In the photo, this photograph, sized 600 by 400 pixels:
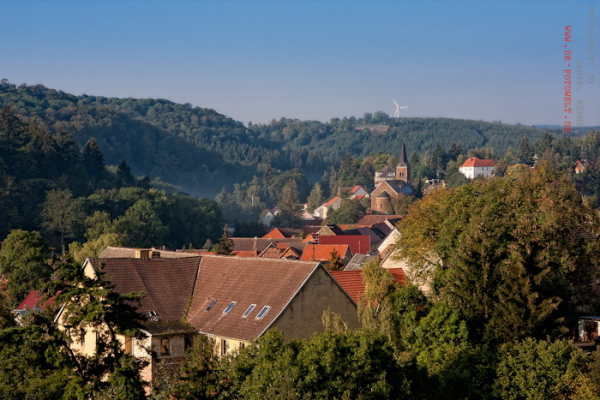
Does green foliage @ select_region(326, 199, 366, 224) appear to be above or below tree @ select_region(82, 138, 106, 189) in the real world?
below

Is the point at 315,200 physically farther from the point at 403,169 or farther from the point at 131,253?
the point at 131,253

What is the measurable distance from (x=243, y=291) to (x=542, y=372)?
1122cm

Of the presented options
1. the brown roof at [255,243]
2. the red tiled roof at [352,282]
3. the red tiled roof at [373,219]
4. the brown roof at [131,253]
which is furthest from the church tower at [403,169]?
the red tiled roof at [352,282]

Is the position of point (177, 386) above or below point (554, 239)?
below

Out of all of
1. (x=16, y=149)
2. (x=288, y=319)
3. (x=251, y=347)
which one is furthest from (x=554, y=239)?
(x=16, y=149)

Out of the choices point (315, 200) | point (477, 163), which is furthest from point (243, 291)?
point (477, 163)

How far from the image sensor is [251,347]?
2562 cm

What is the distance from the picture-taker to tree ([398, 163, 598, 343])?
3306cm

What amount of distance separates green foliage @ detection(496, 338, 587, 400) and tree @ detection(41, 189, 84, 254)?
258 ft

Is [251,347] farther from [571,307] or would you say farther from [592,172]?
[592,172]

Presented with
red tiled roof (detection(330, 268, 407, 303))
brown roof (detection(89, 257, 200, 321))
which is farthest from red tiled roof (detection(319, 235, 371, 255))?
brown roof (detection(89, 257, 200, 321))

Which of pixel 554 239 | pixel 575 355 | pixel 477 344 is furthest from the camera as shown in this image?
pixel 554 239

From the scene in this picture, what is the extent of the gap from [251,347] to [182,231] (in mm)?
92918

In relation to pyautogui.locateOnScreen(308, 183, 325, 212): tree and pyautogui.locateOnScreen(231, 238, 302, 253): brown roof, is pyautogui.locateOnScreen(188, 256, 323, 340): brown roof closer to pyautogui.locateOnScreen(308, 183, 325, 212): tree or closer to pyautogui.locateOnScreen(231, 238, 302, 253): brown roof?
pyautogui.locateOnScreen(231, 238, 302, 253): brown roof
